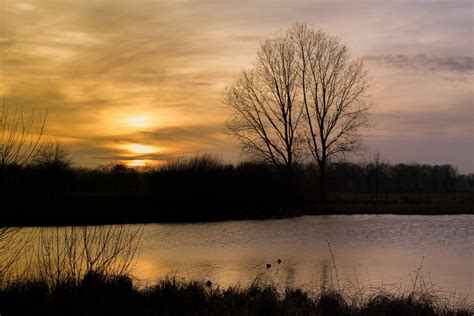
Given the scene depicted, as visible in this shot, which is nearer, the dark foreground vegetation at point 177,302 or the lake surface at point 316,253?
the dark foreground vegetation at point 177,302

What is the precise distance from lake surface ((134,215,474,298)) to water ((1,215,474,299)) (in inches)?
0.8

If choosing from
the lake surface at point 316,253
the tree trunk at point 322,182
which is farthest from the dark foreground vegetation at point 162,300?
the tree trunk at point 322,182

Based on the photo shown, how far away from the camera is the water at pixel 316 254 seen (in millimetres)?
11734

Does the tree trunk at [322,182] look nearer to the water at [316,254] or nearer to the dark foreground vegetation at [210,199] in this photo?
the dark foreground vegetation at [210,199]

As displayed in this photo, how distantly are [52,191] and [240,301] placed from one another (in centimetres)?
2977

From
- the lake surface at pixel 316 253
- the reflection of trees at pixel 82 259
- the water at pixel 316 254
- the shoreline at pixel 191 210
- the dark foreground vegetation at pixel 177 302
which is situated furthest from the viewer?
the shoreline at pixel 191 210

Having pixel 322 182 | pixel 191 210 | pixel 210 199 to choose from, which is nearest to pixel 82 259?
pixel 191 210

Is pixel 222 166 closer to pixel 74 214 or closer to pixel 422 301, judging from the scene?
pixel 74 214

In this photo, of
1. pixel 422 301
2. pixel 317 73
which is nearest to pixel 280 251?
pixel 422 301

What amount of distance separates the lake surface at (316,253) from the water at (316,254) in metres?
0.02

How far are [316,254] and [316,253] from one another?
237 millimetres

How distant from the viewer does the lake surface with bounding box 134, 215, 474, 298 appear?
11867 millimetres

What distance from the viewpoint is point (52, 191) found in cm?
3538

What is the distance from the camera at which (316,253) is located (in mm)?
16172
